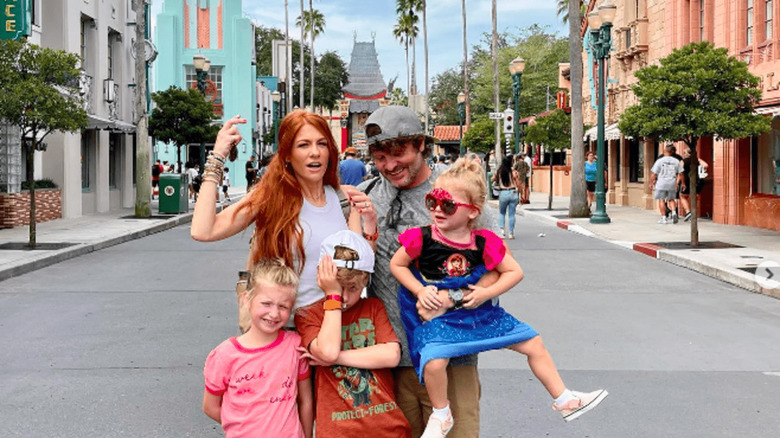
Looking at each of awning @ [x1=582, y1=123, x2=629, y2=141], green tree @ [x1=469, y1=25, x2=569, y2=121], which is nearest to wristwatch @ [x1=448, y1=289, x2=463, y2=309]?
awning @ [x1=582, y1=123, x2=629, y2=141]

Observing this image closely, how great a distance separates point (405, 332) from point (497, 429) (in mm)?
2336

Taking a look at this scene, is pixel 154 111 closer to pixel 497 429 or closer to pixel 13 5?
pixel 13 5

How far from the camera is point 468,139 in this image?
52938 millimetres

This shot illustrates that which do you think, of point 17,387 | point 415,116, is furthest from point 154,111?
point 415,116

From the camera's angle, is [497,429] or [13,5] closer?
[497,429]

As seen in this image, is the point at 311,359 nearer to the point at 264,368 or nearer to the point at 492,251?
the point at 264,368

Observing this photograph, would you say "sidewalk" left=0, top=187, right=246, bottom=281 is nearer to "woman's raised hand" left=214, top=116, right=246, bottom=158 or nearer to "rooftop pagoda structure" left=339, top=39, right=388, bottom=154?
"woman's raised hand" left=214, top=116, right=246, bottom=158

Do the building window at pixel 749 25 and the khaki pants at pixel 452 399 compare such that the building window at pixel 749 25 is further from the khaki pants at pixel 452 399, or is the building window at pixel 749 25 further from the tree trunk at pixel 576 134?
the khaki pants at pixel 452 399

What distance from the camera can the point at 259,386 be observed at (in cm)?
315

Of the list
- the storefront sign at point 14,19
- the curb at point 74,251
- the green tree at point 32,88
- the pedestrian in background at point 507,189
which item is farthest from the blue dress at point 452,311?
the storefront sign at point 14,19

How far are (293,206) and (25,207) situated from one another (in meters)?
21.6

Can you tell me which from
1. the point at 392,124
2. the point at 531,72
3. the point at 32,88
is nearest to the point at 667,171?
the point at 32,88

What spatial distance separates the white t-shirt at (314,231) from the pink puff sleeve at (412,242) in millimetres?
226

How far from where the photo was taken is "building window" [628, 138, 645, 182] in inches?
1203
